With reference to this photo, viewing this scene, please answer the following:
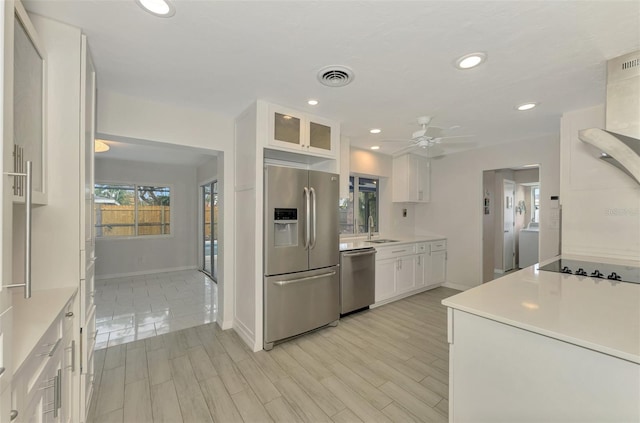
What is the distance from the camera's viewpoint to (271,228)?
2.65m

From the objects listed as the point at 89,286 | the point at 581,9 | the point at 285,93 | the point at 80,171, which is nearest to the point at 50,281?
the point at 89,286

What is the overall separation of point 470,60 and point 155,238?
655cm

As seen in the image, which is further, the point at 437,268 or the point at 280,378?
the point at 437,268

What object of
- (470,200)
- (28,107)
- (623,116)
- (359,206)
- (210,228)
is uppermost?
(623,116)

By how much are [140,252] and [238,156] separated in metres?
4.33

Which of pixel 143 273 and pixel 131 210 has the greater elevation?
pixel 131 210

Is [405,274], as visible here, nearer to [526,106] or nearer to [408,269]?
[408,269]

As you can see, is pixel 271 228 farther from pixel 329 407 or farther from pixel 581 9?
pixel 581 9

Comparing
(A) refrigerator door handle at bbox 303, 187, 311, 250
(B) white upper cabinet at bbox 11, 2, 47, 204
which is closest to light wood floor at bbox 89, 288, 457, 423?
(A) refrigerator door handle at bbox 303, 187, 311, 250

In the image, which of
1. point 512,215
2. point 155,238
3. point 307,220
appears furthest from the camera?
point 512,215

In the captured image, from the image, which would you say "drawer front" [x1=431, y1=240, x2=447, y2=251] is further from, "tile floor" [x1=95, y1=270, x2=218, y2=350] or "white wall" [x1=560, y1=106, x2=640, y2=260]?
"tile floor" [x1=95, y1=270, x2=218, y2=350]

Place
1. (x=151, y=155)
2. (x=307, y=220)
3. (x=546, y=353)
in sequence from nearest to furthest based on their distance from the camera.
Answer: (x=546, y=353), (x=307, y=220), (x=151, y=155)

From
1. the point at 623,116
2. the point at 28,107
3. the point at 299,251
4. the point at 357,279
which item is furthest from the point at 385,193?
the point at 28,107

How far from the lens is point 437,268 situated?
4691mm
